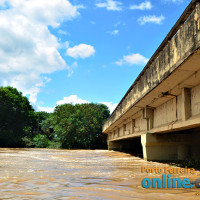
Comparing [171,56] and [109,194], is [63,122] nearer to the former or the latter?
[171,56]

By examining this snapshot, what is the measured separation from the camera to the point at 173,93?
7562mm

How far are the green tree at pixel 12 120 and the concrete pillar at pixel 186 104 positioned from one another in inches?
1328

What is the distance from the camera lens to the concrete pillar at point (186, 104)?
674 cm

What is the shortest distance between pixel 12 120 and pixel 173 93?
35.4 m

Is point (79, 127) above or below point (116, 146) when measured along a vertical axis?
above

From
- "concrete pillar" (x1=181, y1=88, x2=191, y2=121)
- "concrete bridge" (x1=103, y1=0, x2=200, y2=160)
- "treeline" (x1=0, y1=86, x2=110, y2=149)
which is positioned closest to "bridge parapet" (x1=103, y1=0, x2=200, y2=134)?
"concrete bridge" (x1=103, y1=0, x2=200, y2=160)

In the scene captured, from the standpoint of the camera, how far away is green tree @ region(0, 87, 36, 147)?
119 ft

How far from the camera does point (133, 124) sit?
44.7 ft

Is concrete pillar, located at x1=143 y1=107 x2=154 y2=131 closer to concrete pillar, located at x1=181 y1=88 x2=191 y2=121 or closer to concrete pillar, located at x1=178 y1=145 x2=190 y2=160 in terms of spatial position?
concrete pillar, located at x1=178 y1=145 x2=190 y2=160

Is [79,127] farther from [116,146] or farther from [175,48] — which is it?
[175,48]

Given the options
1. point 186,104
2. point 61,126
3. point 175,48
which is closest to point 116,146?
point 61,126

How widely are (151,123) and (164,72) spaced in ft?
13.3

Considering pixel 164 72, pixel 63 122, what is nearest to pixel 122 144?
pixel 63 122

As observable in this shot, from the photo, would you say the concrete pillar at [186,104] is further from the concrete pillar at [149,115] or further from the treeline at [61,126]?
the treeline at [61,126]
